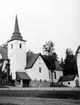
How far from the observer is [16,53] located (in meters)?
42.3

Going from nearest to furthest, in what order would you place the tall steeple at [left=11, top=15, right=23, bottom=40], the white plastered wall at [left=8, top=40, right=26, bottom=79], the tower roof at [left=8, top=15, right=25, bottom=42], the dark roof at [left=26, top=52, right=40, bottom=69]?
the white plastered wall at [left=8, top=40, right=26, bottom=79] → the dark roof at [left=26, top=52, right=40, bottom=69] → the tower roof at [left=8, top=15, right=25, bottom=42] → the tall steeple at [left=11, top=15, right=23, bottom=40]

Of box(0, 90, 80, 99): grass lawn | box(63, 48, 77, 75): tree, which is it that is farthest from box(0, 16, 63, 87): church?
box(63, 48, 77, 75): tree

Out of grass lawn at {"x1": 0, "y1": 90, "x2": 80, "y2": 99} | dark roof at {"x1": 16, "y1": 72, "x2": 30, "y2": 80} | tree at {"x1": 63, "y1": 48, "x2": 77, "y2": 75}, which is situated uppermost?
tree at {"x1": 63, "y1": 48, "x2": 77, "y2": 75}

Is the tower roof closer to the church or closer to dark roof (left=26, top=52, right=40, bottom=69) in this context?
the church

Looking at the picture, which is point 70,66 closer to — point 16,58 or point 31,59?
point 31,59

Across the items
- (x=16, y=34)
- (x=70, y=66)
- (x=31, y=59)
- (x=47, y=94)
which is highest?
(x=16, y=34)

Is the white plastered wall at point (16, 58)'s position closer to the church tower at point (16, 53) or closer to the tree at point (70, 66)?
the church tower at point (16, 53)

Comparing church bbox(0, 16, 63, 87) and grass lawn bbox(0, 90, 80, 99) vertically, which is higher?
church bbox(0, 16, 63, 87)

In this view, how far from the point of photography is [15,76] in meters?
41.0

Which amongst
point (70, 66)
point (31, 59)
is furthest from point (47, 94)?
point (70, 66)

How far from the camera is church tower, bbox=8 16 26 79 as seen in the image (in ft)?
138

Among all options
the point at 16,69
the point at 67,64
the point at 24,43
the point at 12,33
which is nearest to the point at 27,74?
the point at 16,69

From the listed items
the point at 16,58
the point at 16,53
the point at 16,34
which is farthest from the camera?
the point at 16,34

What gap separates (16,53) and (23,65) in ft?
9.91
